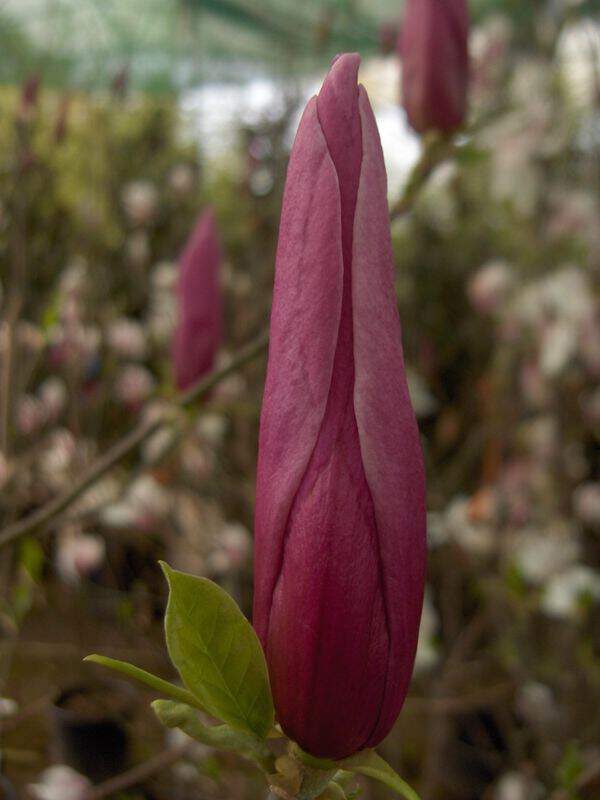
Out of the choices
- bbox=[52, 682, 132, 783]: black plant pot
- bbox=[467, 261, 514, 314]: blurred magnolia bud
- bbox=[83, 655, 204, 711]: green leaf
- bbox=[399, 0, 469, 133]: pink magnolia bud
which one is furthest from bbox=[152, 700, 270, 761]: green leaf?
bbox=[467, 261, 514, 314]: blurred magnolia bud

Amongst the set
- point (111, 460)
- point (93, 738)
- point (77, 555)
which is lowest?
point (93, 738)

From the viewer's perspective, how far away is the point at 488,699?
5.87 ft

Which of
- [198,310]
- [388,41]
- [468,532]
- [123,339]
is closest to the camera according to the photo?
[198,310]

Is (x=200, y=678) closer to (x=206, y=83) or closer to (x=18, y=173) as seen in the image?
(x=18, y=173)

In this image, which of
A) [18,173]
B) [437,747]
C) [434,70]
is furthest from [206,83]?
[434,70]

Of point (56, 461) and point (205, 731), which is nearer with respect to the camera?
point (205, 731)

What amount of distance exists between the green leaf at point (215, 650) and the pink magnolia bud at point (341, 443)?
0.04 ft

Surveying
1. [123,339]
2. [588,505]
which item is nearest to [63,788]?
[588,505]

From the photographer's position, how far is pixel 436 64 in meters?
0.60

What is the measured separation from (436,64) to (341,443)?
0.42 meters

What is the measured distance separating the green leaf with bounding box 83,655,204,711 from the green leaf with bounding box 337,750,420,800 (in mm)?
52

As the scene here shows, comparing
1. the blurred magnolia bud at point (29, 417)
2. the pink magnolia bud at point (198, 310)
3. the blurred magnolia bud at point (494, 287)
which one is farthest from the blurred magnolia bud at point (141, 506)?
the pink magnolia bud at point (198, 310)

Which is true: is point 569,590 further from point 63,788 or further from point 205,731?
point 205,731

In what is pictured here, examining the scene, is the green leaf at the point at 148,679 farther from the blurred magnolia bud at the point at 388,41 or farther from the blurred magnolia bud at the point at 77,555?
the blurred magnolia bud at the point at 77,555
